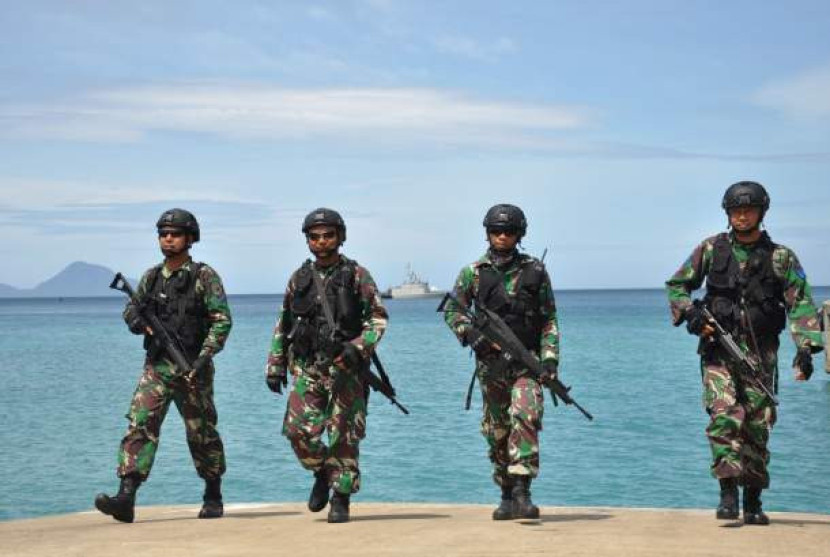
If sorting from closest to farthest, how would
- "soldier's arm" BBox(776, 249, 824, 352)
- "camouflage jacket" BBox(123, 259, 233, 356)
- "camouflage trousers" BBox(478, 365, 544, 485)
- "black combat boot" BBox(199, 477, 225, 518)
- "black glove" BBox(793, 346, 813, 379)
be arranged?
1. "black glove" BBox(793, 346, 813, 379)
2. "soldier's arm" BBox(776, 249, 824, 352)
3. "camouflage trousers" BBox(478, 365, 544, 485)
4. "camouflage jacket" BBox(123, 259, 233, 356)
5. "black combat boot" BBox(199, 477, 225, 518)

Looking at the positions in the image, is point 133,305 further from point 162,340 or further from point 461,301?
point 461,301

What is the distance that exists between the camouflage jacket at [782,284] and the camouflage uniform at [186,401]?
3.12 metres

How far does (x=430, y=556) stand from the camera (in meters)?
7.49

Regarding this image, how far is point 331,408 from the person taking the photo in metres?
9.23

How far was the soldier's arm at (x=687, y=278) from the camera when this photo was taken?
8.94 metres

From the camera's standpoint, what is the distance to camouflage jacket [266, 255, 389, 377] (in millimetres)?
9258

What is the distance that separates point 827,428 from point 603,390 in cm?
1233

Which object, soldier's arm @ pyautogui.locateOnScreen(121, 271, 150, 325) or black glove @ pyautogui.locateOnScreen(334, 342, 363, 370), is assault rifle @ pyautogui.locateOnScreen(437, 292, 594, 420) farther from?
soldier's arm @ pyautogui.locateOnScreen(121, 271, 150, 325)

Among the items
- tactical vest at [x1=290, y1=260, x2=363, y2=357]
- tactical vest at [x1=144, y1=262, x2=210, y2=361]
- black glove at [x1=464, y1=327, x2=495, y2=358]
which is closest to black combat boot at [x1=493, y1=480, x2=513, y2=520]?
black glove at [x1=464, y1=327, x2=495, y2=358]

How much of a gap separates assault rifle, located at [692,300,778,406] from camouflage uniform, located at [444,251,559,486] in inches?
41.0

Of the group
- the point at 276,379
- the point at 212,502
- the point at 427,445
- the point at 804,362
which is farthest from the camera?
the point at 427,445

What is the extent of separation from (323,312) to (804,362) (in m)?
3.15

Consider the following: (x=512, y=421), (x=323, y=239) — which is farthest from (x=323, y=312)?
(x=512, y=421)

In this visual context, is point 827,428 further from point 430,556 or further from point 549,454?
point 430,556
